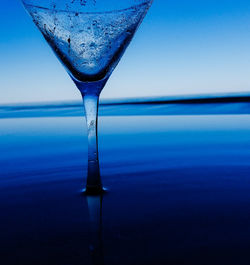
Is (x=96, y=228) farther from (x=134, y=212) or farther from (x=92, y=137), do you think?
(x=92, y=137)

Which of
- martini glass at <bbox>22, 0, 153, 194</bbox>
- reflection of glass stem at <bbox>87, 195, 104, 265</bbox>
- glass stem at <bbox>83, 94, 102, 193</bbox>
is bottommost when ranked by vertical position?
reflection of glass stem at <bbox>87, 195, 104, 265</bbox>

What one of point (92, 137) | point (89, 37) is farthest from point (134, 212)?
point (89, 37)

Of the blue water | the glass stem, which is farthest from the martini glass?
the blue water

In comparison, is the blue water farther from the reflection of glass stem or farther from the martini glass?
the martini glass

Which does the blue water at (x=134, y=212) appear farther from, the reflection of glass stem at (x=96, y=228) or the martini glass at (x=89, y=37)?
the martini glass at (x=89, y=37)

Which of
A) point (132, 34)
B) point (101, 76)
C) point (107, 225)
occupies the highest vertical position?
point (132, 34)

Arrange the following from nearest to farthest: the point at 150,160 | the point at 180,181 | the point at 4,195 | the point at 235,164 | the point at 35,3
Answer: the point at 35,3 < the point at 4,195 < the point at 180,181 < the point at 235,164 < the point at 150,160

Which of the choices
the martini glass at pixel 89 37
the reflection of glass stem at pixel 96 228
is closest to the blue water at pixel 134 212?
the reflection of glass stem at pixel 96 228

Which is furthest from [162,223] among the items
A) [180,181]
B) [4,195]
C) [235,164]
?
[235,164]

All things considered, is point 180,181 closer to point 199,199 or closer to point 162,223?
point 199,199
